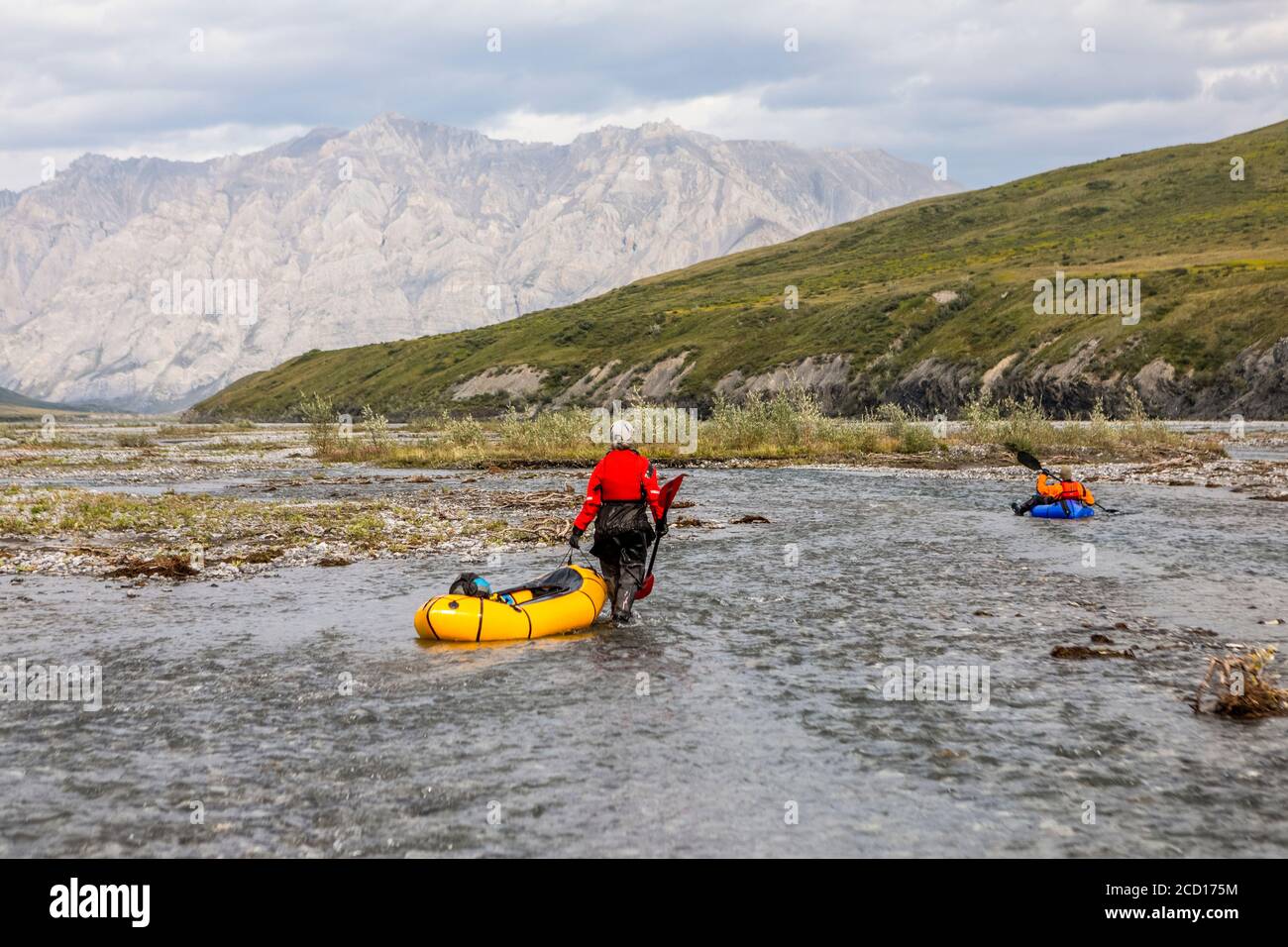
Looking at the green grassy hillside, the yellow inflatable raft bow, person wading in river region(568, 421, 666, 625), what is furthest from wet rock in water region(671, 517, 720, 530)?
the green grassy hillside

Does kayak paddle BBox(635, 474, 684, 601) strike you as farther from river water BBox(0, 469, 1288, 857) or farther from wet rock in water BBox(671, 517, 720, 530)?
wet rock in water BBox(671, 517, 720, 530)

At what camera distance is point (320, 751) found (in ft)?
33.5

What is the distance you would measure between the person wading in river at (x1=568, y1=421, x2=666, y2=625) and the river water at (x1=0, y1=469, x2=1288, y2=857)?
77 centimetres

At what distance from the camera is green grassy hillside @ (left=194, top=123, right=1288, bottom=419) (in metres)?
85.6

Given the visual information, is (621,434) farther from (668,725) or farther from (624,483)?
(668,725)

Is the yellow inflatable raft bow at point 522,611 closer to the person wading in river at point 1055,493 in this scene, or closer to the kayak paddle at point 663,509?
the kayak paddle at point 663,509

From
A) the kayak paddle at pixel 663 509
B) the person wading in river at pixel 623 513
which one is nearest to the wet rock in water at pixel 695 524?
the kayak paddle at pixel 663 509

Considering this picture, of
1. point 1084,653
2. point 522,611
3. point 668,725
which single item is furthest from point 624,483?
point 1084,653

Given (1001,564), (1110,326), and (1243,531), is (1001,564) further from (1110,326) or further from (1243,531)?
(1110,326)

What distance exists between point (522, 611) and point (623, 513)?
2.19 metres

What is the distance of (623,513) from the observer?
52.6ft

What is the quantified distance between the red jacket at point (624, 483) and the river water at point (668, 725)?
190cm

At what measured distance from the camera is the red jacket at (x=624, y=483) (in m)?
16.0

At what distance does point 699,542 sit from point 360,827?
1661 cm
